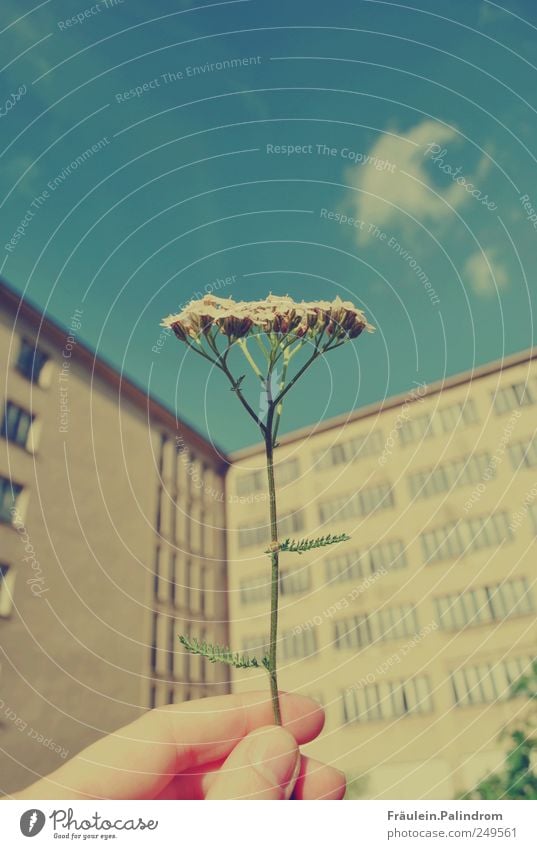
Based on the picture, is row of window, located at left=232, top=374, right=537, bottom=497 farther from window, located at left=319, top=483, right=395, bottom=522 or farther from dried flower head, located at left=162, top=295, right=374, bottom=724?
dried flower head, located at left=162, top=295, right=374, bottom=724

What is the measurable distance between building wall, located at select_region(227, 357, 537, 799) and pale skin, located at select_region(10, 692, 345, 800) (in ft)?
78.7

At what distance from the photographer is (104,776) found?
13.9 feet

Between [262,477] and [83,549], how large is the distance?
39.8ft

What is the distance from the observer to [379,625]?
96.8 ft

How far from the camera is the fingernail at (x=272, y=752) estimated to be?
12.3ft

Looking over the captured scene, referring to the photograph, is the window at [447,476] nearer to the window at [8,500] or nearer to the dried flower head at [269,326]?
the window at [8,500]

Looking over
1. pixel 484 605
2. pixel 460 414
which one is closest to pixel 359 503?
pixel 460 414

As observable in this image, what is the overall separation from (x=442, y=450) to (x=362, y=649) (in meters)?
9.56

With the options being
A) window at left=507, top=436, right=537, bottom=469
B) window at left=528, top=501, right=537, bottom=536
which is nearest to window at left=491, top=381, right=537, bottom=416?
window at left=507, top=436, right=537, bottom=469

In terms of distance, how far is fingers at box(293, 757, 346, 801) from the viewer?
4.25 metres

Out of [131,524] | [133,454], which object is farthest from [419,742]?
[133,454]
